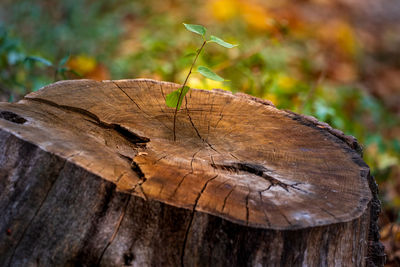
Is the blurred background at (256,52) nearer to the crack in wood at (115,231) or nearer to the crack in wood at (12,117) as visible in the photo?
the crack in wood at (12,117)

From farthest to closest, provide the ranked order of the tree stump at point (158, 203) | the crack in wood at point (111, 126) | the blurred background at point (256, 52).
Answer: the blurred background at point (256, 52) < the crack in wood at point (111, 126) < the tree stump at point (158, 203)

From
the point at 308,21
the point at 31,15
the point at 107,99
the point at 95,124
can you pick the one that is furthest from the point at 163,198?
the point at 308,21

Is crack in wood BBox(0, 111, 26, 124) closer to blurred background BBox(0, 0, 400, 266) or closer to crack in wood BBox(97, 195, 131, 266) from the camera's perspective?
crack in wood BBox(97, 195, 131, 266)

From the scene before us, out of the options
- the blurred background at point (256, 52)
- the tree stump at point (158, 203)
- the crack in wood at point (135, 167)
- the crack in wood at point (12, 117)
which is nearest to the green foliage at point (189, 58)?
the blurred background at point (256, 52)

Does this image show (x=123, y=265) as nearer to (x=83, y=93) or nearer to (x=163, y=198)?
(x=163, y=198)

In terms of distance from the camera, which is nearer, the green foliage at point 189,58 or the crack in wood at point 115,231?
the crack in wood at point 115,231

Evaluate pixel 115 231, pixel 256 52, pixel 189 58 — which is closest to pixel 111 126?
pixel 115 231

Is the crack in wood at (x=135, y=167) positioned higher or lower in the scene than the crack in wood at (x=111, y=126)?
lower
